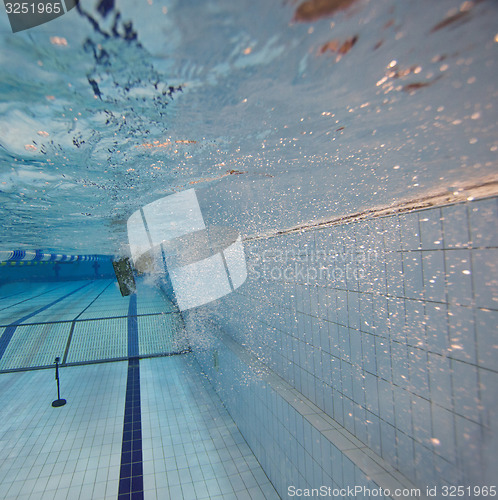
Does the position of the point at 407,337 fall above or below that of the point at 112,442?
above

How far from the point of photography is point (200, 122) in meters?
2.13

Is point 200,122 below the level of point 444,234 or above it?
above

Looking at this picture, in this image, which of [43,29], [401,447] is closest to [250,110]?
[43,29]

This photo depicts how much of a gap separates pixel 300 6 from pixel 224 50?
0.41 m

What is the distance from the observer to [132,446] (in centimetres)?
450

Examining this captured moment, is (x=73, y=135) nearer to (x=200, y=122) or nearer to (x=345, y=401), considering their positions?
(x=200, y=122)

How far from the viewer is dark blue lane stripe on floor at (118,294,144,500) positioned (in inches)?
144

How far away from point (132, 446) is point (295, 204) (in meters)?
4.40

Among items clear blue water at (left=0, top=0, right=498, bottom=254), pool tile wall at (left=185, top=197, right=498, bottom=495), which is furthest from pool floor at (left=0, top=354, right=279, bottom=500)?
clear blue water at (left=0, top=0, right=498, bottom=254)

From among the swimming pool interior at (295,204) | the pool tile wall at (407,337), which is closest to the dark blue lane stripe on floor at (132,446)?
the swimming pool interior at (295,204)

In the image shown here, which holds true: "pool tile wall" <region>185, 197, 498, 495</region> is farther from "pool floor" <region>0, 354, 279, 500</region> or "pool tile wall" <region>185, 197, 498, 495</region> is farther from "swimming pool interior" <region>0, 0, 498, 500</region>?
"pool floor" <region>0, 354, 279, 500</region>

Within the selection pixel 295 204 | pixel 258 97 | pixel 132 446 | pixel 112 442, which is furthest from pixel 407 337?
pixel 112 442

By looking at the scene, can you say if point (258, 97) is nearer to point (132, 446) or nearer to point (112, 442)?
point (132, 446)

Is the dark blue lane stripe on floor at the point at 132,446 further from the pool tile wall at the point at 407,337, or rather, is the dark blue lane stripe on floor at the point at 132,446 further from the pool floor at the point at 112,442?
the pool tile wall at the point at 407,337
